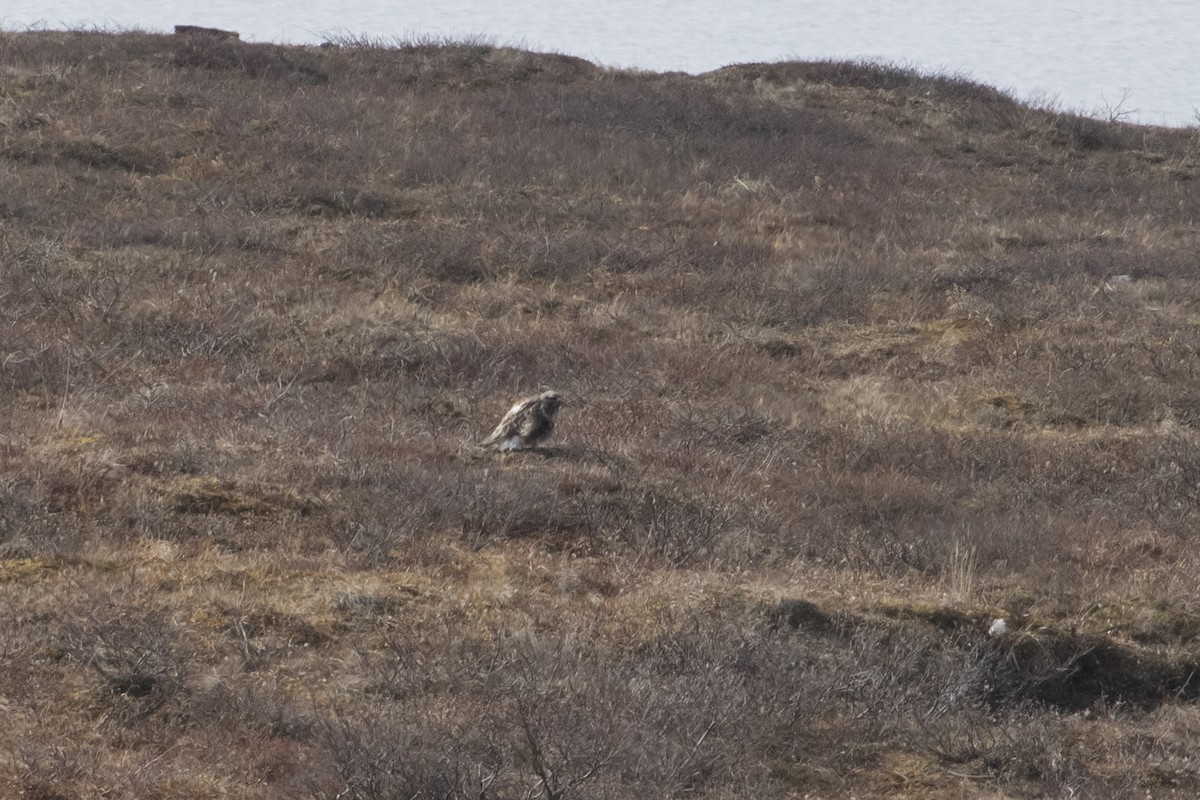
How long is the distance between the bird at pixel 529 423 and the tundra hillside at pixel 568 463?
0.23m

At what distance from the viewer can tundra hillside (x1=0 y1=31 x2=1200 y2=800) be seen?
4363 mm

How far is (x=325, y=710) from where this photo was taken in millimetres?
4332

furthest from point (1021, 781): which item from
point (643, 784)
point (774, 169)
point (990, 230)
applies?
point (774, 169)

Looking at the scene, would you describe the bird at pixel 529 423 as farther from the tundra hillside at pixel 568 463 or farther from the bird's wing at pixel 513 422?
the tundra hillside at pixel 568 463

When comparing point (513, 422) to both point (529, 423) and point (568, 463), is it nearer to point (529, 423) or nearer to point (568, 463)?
point (529, 423)

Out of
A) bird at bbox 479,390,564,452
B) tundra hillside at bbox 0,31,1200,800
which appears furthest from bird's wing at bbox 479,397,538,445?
tundra hillside at bbox 0,31,1200,800

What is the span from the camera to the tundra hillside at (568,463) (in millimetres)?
4363

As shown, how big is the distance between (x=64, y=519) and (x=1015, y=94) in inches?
1020

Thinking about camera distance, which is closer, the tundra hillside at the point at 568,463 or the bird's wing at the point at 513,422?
the tundra hillside at the point at 568,463

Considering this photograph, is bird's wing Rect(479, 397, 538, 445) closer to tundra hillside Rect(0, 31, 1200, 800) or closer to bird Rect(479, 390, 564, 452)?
bird Rect(479, 390, 564, 452)

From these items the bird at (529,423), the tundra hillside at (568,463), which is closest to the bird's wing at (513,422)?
the bird at (529,423)

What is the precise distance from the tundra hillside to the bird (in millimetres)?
232

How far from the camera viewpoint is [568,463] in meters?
7.71

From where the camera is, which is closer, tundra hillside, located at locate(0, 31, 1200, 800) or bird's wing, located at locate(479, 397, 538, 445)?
tundra hillside, located at locate(0, 31, 1200, 800)
